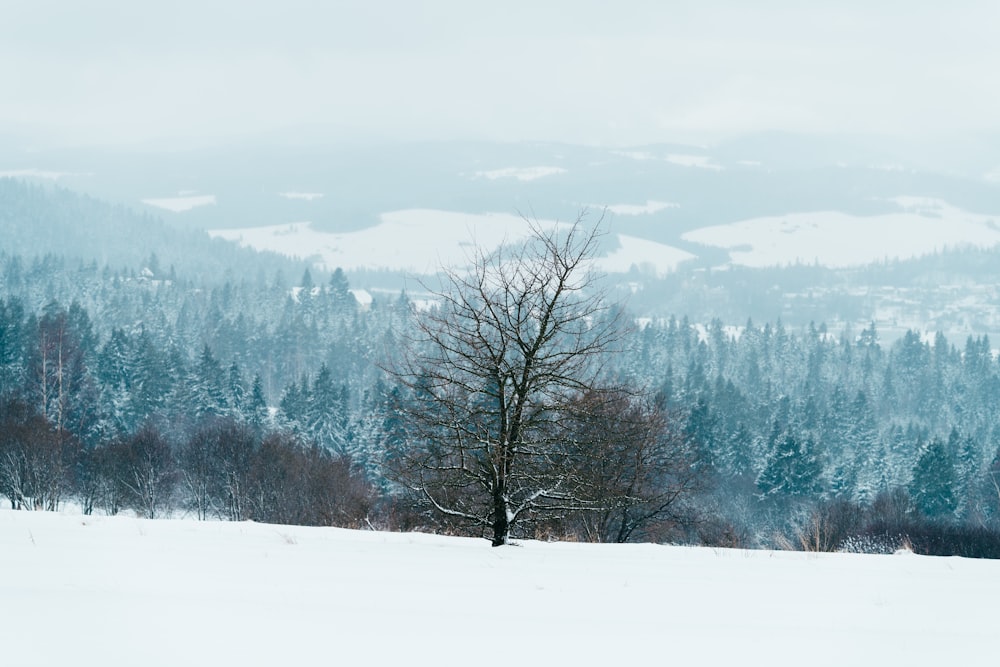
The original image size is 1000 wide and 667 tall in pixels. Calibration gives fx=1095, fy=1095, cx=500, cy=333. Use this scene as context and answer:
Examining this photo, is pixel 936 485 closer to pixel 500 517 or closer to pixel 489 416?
pixel 489 416

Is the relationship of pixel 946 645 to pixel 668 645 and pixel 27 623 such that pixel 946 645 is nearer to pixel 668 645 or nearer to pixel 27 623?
pixel 668 645

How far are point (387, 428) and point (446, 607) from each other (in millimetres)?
77398

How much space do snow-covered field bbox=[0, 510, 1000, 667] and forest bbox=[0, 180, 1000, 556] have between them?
5.70 m

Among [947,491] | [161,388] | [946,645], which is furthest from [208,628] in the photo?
[161,388]

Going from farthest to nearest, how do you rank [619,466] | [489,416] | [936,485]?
[936,485] < [619,466] < [489,416]

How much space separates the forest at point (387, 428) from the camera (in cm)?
4397

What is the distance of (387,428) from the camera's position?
83.8 metres

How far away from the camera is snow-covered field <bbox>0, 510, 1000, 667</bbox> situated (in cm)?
577

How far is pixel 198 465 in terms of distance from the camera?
2773 inches

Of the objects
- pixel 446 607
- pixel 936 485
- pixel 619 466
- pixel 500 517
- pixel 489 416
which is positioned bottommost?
pixel 936 485

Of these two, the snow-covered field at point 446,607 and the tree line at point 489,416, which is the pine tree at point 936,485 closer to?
the tree line at point 489,416

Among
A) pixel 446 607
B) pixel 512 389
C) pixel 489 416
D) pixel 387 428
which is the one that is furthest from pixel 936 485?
pixel 446 607

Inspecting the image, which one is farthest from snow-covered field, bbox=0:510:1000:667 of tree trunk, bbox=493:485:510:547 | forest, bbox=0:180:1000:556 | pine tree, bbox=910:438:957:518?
pine tree, bbox=910:438:957:518

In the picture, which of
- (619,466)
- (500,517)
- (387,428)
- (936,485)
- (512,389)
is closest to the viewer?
(500,517)
